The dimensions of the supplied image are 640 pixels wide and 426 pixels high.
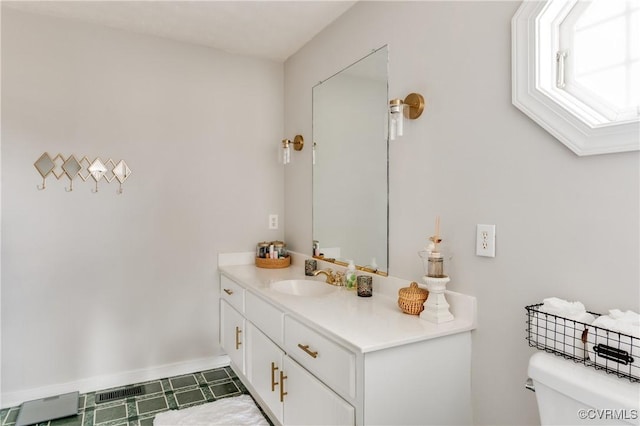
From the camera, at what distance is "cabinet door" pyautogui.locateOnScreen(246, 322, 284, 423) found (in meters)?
1.84

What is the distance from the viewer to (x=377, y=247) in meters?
2.03

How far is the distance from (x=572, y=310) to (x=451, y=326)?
0.45 metres

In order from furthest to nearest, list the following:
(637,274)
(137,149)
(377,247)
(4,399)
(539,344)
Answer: (137,149), (4,399), (377,247), (539,344), (637,274)

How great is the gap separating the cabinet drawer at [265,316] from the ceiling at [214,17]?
1647 mm

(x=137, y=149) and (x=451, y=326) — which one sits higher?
(x=137, y=149)

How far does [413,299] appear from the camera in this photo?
1588 millimetres

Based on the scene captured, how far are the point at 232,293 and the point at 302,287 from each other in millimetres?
521

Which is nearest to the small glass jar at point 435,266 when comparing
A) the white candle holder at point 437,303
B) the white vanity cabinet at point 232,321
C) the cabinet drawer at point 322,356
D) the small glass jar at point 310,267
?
the white candle holder at point 437,303

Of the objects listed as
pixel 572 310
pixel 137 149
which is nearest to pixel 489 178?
pixel 572 310

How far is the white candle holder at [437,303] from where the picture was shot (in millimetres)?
1507

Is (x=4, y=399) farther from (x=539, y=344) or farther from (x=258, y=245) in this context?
(x=539, y=344)

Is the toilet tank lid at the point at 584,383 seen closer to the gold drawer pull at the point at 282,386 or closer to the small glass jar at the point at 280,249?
the gold drawer pull at the point at 282,386

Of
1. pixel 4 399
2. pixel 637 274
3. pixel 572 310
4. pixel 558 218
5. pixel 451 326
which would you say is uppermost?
pixel 558 218

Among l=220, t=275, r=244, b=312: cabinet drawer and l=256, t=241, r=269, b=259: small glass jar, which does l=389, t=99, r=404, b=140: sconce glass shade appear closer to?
l=220, t=275, r=244, b=312: cabinet drawer
